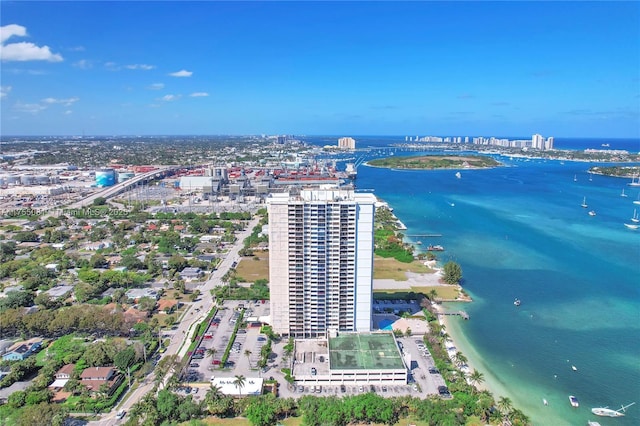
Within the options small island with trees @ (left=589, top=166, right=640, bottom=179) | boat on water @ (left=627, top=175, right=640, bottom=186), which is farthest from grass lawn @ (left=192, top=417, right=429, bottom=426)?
small island with trees @ (left=589, top=166, right=640, bottom=179)

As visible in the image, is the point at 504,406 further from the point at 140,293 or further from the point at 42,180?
the point at 42,180

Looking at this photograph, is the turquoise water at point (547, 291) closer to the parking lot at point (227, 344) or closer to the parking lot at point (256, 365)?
the parking lot at point (256, 365)

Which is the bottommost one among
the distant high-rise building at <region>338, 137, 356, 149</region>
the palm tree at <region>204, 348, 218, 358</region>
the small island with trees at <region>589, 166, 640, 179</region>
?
the palm tree at <region>204, 348, 218, 358</region>

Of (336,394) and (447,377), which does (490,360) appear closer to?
(447,377)

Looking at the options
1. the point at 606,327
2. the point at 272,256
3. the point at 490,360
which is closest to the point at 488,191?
the point at 606,327

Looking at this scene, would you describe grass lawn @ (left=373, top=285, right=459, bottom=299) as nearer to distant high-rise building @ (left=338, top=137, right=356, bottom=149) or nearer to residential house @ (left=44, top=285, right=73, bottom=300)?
residential house @ (left=44, top=285, right=73, bottom=300)

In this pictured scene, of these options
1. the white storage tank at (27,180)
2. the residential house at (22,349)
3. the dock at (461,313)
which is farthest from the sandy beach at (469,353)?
the white storage tank at (27,180)
